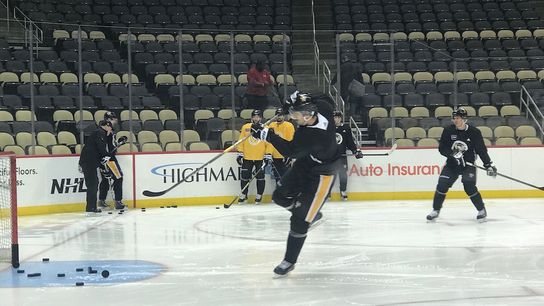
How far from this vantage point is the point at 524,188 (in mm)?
12656

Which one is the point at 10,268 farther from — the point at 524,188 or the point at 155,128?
the point at 524,188

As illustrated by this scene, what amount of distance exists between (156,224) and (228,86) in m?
4.15

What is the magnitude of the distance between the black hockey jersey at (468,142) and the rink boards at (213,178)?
11.7ft

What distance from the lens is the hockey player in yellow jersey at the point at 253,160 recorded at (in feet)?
39.0

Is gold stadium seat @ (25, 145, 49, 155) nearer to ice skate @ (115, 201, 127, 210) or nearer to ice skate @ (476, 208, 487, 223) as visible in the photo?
ice skate @ (115, 201, 127, 210)

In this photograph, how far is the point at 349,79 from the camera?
13039 mm

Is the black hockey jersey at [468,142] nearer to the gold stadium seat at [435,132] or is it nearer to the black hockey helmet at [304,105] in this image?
the black hockey helmet at [304,105]

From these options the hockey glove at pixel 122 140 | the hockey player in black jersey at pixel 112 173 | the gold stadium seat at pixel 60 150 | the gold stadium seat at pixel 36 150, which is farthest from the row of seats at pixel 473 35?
the gold stadium seat at pixel 36 150

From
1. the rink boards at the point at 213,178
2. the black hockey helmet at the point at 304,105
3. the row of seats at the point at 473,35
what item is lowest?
the rink boards at the point at 213,178

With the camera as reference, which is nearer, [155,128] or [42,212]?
[42,212]

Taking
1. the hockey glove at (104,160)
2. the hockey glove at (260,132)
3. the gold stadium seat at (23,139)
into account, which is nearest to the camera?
the hockey glove at (260,132)

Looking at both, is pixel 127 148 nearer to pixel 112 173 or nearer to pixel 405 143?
pixel 112 173

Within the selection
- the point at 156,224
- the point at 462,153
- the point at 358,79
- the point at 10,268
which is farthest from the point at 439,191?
the point at 10,268

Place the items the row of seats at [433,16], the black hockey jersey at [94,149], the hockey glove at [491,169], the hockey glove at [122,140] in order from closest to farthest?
the hockey glove at [491,169], the black hockey jersey at [94,149], the hockey glove at [122,140], the row of seats at [433,16]
